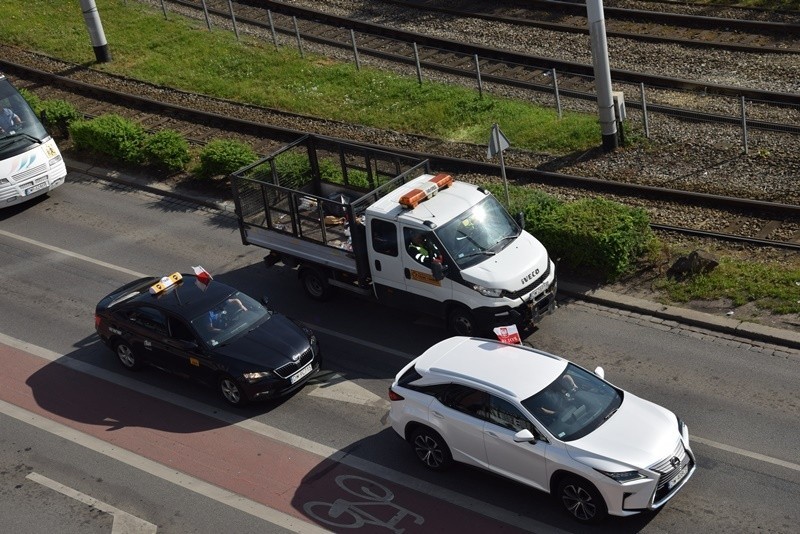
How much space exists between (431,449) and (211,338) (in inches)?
159

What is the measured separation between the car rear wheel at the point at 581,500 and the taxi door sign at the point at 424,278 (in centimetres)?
467

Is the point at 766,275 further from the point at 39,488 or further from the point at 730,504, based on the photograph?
the point at 39,488

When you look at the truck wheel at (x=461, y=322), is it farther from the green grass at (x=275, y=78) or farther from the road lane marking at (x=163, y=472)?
the green grass at (x=275, y=78)

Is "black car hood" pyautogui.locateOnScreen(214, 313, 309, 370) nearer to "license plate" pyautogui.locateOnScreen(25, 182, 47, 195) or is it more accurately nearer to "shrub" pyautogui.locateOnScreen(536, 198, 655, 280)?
"shrub" pyautogui.locateOnScreen(536, 198, 655, 280)

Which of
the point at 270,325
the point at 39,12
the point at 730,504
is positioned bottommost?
the point at 730,504

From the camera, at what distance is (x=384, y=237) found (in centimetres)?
1636

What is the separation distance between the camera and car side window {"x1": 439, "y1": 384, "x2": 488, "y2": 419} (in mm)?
12570

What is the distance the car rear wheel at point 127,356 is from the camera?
16266 mm

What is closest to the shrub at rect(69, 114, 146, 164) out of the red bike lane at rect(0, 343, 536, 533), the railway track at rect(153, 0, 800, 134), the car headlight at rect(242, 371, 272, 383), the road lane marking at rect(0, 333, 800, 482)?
the railway track at rect(153, 0, 800, 134)

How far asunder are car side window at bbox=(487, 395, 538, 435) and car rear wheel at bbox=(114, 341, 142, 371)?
21.0ft

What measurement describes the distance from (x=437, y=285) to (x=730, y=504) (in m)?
5.57

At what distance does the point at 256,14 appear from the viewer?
106ft

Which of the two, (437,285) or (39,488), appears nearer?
(39,488)

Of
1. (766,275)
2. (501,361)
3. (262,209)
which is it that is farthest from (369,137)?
(501,361)
